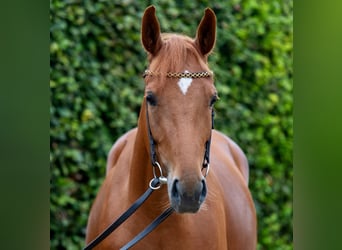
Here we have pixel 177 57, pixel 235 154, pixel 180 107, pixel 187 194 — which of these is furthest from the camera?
pixel 235 154

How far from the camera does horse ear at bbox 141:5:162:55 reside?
9.30 feet

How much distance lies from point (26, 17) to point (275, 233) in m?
4.53

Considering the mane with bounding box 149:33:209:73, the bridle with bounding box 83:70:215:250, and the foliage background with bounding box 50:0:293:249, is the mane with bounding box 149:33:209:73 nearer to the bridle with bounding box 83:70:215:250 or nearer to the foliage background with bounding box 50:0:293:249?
the bridle with bounding box 83:70:215:250

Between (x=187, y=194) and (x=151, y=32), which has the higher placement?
(x=151, y=32)

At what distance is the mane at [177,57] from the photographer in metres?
2.71

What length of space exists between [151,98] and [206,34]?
42cm

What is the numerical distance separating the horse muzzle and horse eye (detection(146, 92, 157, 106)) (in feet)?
1.16

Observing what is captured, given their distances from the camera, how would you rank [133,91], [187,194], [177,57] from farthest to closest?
[133,91], [177,57], [187,194]

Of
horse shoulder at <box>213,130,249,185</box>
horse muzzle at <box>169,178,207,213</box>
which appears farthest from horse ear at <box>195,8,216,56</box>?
horse shoulder at <box>213,130,249,185</box>

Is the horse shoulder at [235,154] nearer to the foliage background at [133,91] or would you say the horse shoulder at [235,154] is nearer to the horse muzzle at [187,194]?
the foliage background at [133,91]

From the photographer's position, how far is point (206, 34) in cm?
290

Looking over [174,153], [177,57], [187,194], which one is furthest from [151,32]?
[187,194]

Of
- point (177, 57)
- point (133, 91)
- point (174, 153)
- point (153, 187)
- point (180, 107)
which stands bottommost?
point (133, 91)

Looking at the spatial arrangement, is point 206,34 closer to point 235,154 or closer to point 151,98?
point 151,98
